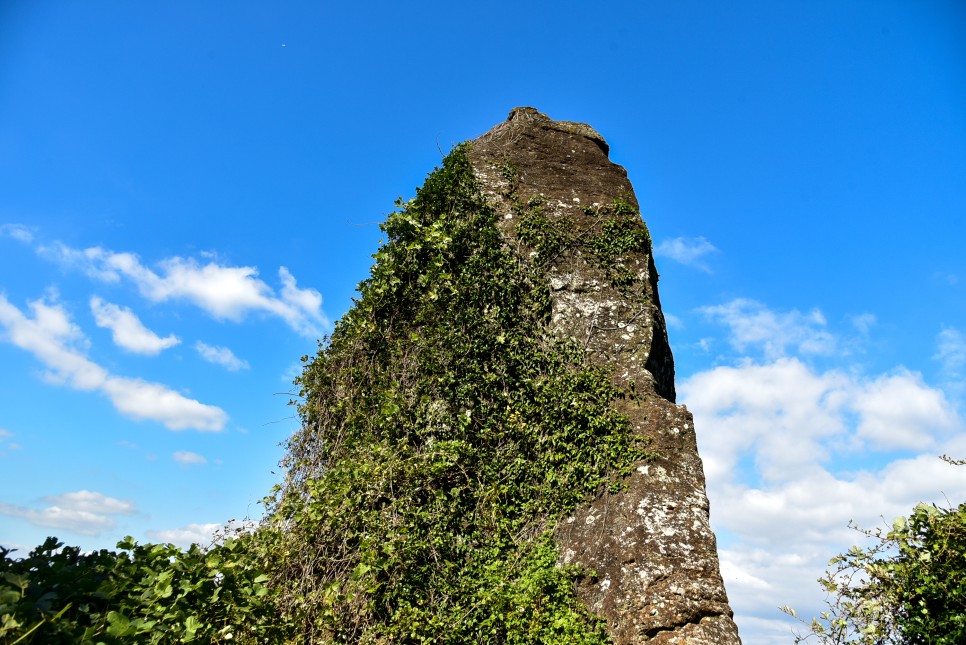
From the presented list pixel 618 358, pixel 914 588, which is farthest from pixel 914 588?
pixel 618 358

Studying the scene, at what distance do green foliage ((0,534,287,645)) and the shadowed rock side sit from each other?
3282mm

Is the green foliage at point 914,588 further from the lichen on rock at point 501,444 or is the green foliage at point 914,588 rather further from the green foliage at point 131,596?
the green foliage at point 131,596

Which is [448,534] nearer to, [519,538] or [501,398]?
[519,538]

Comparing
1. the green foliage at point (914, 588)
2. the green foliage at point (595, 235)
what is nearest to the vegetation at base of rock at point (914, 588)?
the green foliage at point (914, 588)

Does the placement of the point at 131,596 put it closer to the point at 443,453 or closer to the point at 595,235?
the point at 443,453

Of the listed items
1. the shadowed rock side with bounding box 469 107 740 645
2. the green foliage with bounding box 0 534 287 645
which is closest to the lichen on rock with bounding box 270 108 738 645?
the shadowed rock side with bounding box 469 107 740 645

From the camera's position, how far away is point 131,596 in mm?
3652

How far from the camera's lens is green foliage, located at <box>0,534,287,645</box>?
3002mm

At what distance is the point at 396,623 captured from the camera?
19.4 ft

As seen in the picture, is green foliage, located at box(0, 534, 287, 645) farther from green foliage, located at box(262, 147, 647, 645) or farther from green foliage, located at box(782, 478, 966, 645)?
green foliage, located at box(782, 478, 966, 645)

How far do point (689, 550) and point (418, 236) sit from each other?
5473 millimetres

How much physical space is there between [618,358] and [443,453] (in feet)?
8.39

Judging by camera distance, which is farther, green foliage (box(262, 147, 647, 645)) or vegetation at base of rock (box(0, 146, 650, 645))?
green foliage (box(262, 147, 647, 645))

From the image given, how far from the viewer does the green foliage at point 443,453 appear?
596 centimetres
